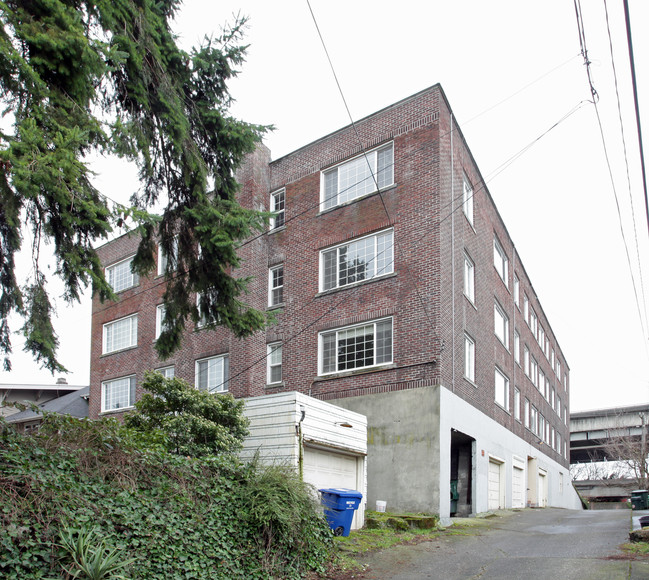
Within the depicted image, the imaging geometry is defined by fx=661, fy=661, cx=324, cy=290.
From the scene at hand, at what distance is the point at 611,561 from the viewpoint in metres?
11.3

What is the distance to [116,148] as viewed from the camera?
1020cm

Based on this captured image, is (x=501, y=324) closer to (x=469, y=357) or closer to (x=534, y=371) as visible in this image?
(x=469, y=357)

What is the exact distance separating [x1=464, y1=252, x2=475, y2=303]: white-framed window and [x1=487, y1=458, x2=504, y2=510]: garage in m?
6.09

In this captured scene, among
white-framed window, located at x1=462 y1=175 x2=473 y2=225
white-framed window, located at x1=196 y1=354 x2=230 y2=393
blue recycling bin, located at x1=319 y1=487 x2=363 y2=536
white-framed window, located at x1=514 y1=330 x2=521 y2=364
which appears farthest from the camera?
white-framed window, located at x1=514 y1=330 x2=521 y2=364

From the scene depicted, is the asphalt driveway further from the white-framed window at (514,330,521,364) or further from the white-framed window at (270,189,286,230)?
the white-framed window at (514,330,521,364)

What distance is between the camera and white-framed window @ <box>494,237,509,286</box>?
27.5m

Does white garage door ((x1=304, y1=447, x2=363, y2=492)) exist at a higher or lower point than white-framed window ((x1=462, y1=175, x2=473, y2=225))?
lower

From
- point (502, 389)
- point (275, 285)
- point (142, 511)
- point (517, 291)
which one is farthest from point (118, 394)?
point (142, 511)

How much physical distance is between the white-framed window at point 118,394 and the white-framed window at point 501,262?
16168 mm

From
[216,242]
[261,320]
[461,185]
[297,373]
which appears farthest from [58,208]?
[461,185]

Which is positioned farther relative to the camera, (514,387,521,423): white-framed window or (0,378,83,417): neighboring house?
(0,378,83,417): neighboring house

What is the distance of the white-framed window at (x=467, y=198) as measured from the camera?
2280cm

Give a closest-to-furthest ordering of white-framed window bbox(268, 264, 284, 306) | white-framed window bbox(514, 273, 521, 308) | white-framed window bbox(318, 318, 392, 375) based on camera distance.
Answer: white-framed window bbox(318, 318, 392, 375) → white-framed window bbox(268, 264, 284, 306) → white-framed window bbox(514, 273, 521, 308)

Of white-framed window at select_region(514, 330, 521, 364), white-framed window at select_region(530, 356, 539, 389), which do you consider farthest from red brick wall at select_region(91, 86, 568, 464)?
white-framed window at select_region(530, 356, 539, 389)
